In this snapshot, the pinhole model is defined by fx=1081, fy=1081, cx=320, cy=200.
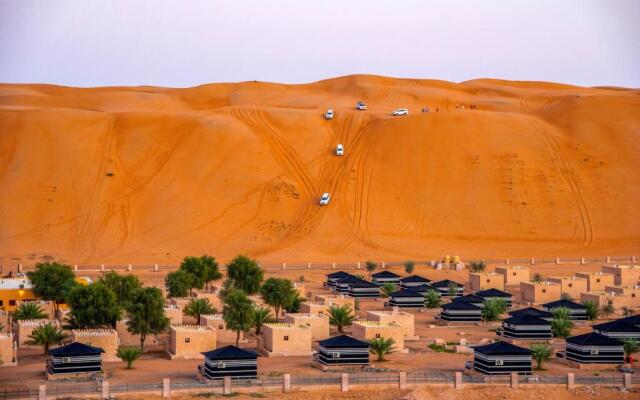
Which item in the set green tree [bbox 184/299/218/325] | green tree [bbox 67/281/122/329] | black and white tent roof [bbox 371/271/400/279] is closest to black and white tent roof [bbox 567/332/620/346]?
green tree [bbox 184/299/218/325]

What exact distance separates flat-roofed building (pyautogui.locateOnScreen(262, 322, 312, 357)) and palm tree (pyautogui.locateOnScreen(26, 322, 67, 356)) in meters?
7.41

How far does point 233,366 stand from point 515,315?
15.2 meters

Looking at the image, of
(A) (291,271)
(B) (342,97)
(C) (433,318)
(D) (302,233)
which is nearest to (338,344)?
(C) (433,318)

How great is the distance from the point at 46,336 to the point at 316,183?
4710 centimetres

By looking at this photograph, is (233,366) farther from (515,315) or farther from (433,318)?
(433,318)

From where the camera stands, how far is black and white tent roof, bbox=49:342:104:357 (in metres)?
33.9

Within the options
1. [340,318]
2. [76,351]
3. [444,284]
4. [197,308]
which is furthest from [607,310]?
[76,351]

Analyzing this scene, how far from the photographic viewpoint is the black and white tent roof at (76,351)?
33938mm

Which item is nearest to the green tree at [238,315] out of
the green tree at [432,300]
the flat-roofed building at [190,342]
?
the flat-roofed building at [190,342]

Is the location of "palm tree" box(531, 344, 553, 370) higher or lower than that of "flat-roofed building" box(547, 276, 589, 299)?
lower

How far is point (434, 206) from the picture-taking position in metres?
81.3

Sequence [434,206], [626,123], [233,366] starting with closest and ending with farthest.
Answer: [233,366] → [434,206] → [626,123]

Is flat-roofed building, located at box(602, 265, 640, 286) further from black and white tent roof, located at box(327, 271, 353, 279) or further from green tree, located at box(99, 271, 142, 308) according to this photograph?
green tree, located at box(99, 271, 142, 308)

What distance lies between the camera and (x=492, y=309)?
4838 centimetres
